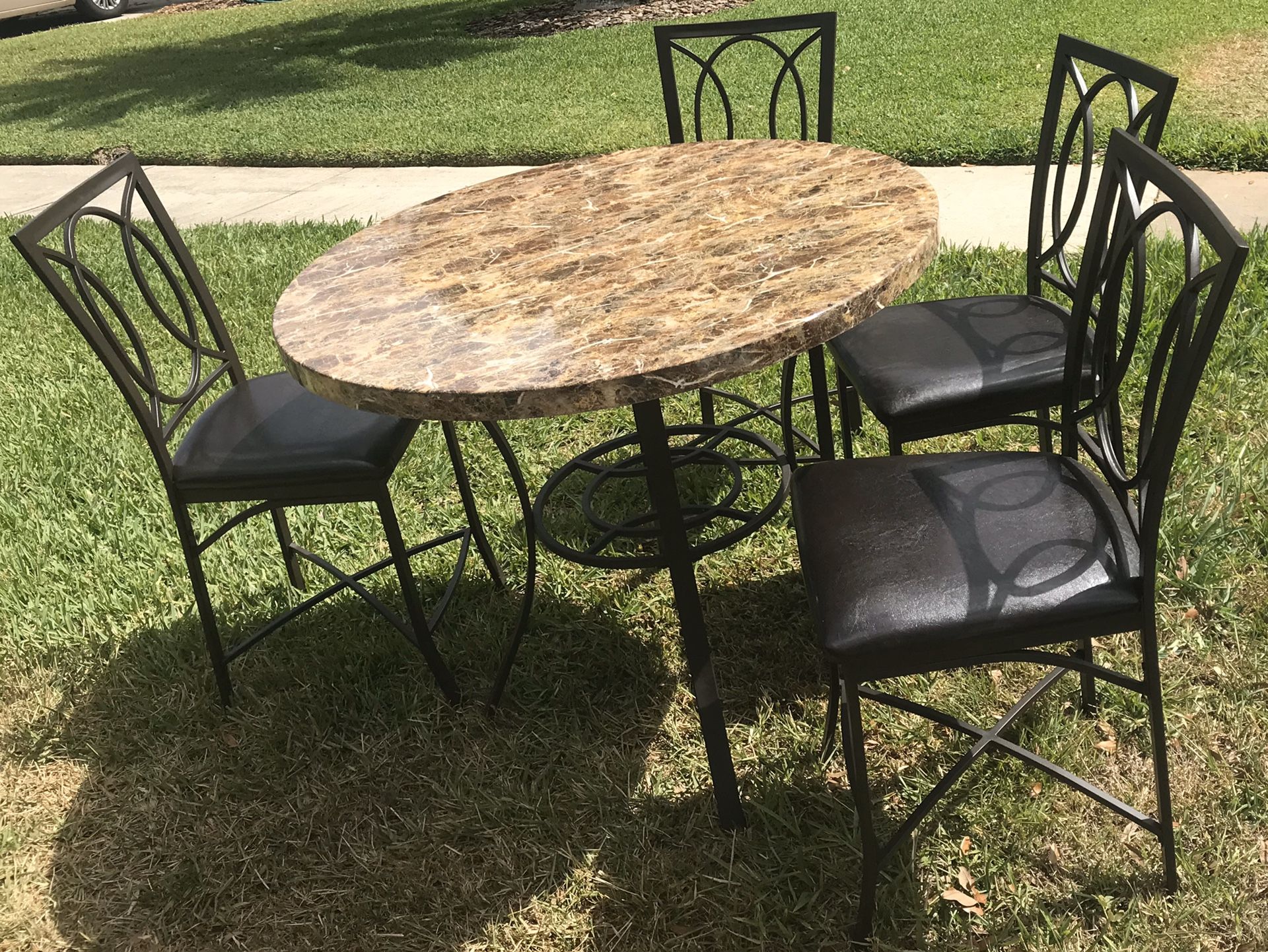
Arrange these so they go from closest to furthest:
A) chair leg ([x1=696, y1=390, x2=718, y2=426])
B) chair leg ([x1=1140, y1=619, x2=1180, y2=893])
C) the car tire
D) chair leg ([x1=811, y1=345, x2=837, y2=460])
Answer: chair leg ([x1=1140, y1=619, x2=1180, y2=893]) < chair leg ([x1=811, y1=345, x2=837, y2=460]) < chair leg ([x1=696, y1=390, x2=718, y2=426]) < the car tire

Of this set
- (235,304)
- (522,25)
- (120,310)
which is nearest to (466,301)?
(120,310)

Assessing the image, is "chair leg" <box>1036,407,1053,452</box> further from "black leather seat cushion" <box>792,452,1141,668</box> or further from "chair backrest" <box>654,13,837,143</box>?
"chair backrest" <box>654,13,837,143</box>

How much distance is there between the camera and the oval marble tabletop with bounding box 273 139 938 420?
6.26 ft

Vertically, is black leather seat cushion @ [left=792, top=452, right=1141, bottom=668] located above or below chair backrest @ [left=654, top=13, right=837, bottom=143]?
below

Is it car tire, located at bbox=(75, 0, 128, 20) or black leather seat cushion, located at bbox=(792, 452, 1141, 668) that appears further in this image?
car tire, located at bbox=(75, 0, 128, 20)

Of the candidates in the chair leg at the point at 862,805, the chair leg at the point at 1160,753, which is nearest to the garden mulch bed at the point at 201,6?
the chair leg at the point at 862,805

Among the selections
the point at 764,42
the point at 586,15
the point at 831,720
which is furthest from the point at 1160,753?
the point at 586,15

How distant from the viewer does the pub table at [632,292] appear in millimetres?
1914

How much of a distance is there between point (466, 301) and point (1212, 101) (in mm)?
5771

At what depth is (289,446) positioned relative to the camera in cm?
271

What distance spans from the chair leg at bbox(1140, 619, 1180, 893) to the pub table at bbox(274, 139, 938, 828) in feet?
2.57

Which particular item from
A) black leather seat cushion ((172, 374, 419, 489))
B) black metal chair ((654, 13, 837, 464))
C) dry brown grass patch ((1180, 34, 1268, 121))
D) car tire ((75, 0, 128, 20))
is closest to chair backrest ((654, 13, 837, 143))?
black metal chair ((654, 13, 837, 464))

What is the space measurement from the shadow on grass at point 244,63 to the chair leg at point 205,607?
277 inches

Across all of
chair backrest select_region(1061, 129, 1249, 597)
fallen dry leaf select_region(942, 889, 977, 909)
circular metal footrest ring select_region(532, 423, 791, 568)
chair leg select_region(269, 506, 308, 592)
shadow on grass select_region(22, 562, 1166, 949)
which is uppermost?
chair backrest select_region(1061, 129, 1249, 597)
